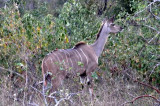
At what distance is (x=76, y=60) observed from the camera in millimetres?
4844

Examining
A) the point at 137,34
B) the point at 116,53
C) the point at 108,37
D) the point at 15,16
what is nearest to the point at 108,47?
the point at 108,37

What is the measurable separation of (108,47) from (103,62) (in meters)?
0.48

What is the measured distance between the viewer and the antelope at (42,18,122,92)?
170 inches

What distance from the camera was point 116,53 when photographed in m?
5.15

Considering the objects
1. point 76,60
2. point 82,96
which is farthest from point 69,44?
point 82,96

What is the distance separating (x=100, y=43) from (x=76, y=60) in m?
0.85

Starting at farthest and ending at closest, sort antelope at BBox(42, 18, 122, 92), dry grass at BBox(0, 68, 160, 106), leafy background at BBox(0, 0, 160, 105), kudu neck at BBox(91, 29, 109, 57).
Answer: kudu neck at BBox(91, 29, 109, 57)
leafy background at BBox(0, 0, 160, 105)
antelope at BBox(42, 18, 122, 92)
dry grass at BBox(0, 68, 160, 106)

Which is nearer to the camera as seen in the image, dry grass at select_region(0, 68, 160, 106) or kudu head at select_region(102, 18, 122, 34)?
dry grass at select_region(0, 68, 160, 106)

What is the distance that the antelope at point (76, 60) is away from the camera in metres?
4.31

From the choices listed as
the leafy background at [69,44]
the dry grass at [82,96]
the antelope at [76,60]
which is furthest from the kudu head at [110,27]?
the dry grass at [82,96]

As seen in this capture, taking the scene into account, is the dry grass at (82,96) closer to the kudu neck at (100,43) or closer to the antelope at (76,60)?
the antelope at (76,60)

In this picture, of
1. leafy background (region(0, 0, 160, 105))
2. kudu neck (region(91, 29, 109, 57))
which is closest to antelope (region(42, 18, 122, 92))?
kudu neck (region(91, 29, 109, 57))

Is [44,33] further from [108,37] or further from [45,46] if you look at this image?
[108,37]

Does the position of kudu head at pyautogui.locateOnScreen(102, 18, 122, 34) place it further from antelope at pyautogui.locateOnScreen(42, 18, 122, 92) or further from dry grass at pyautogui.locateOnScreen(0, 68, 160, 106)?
dry grass at pyautogui.locateOnScreen(0, 68, 160, 106)
